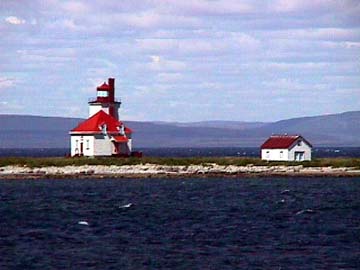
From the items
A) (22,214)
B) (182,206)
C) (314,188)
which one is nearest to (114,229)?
(22,214)

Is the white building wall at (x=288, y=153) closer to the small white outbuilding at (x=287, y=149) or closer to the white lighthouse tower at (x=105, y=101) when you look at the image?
the small white outbuilding at (x=287, y=149)

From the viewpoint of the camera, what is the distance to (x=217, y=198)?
2586 inches

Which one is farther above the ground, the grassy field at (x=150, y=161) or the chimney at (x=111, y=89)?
the chimney at (x=111, y=89)

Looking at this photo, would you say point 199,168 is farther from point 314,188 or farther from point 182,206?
point 182,206

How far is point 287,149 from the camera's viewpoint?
89000 millimetres

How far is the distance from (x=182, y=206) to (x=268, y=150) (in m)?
31.8

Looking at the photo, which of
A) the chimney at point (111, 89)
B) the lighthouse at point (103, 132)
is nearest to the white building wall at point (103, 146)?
the lighthouse at point (103, 132)

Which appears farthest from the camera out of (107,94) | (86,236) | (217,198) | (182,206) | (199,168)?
(107,94)

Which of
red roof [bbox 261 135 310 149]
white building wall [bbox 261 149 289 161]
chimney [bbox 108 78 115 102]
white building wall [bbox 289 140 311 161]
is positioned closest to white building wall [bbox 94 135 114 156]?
chimney [bbox 108 78 115 102]

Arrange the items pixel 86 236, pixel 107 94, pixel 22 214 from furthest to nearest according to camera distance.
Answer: pixel 107 94 → pixel 22 214 → pixel 86 236

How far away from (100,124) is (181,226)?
40.9 m

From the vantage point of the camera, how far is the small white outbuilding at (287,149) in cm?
8950

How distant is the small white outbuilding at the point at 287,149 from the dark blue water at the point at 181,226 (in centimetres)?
1085

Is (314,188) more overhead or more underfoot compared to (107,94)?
more underfoot
